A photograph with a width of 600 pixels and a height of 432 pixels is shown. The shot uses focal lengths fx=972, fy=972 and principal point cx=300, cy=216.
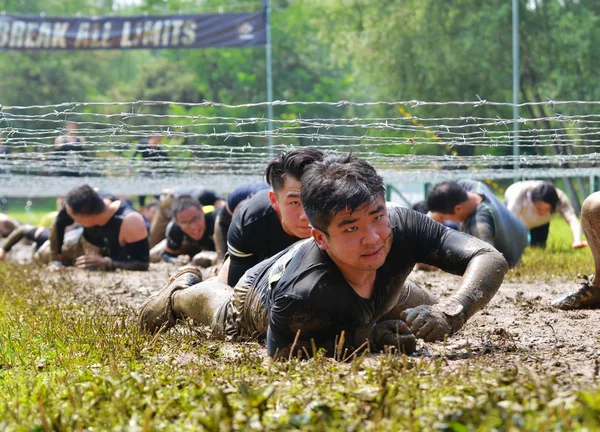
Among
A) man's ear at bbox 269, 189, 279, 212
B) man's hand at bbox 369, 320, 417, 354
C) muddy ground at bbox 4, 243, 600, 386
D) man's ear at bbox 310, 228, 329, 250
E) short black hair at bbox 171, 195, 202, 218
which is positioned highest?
man's ear at bbox 269, 189, 279, 212

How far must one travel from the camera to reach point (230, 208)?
9.65 meters

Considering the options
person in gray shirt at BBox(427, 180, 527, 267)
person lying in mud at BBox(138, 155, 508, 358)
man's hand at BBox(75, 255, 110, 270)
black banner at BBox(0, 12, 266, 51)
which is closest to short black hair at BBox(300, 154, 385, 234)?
person lying in mud at BBox(138, 155, 508, 358)

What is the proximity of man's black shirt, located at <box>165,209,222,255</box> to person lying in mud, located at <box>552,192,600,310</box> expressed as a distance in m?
6.75

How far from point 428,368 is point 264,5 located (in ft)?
68.3

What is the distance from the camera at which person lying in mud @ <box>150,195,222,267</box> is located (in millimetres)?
12406

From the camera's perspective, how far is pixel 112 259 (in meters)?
12.4

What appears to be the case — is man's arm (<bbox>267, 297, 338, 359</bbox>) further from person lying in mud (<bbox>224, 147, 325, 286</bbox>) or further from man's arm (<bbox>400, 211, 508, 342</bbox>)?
person lying in mud (<bbox>224, 147, 325, 286</bbox>)

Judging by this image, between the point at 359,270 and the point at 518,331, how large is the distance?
62.5 inches

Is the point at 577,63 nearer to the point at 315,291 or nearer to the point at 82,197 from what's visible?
the point at 82,197

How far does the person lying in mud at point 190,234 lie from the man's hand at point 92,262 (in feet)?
3.61

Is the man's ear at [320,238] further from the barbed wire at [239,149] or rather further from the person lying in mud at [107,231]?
the person lying in mud at [107,231]

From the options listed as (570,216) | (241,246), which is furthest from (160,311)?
(570,216)

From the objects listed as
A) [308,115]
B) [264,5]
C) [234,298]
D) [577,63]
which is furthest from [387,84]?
[234,298]

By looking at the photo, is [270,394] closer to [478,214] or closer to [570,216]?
[478,214]
